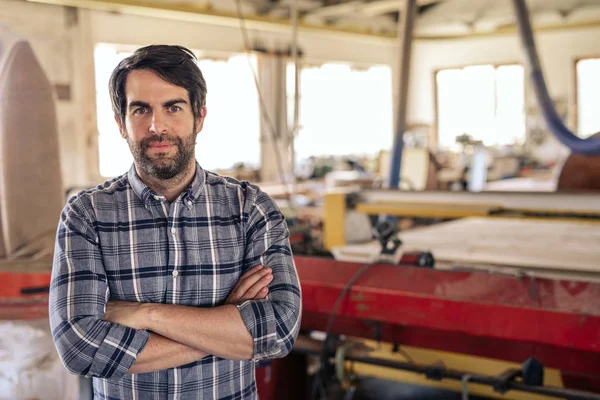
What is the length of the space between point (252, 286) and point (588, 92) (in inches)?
382

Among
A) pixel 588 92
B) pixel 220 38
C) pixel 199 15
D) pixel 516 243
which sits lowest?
pixel 516 243

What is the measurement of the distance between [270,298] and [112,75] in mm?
495

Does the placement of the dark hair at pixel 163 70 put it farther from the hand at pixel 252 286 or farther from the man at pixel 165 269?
the hand at pixel 252 286

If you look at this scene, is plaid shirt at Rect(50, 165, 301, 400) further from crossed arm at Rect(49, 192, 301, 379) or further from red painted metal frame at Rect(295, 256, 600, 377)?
red painted metal frame at Rect(295, 256, 600, 377)

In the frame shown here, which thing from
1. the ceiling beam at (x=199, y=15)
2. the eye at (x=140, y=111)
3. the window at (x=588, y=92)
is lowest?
the eye at (x=140, y=111)

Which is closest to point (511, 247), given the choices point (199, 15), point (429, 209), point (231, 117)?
point (429, 209)

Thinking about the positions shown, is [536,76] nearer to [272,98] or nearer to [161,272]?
[161,272]

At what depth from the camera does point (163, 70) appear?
4.04 feet

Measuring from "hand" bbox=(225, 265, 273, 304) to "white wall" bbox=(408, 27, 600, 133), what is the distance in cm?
847

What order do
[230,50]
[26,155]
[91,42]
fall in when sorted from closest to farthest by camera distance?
[26,155], [91,42], [230,50]

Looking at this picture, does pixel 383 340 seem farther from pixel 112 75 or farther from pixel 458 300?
pixel 112 75

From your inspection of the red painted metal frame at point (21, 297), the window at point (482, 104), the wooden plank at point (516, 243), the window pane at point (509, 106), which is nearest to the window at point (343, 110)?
the window at point (482, 104)

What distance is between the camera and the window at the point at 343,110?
10039mm

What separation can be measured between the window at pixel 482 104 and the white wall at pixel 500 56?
0.17 m
